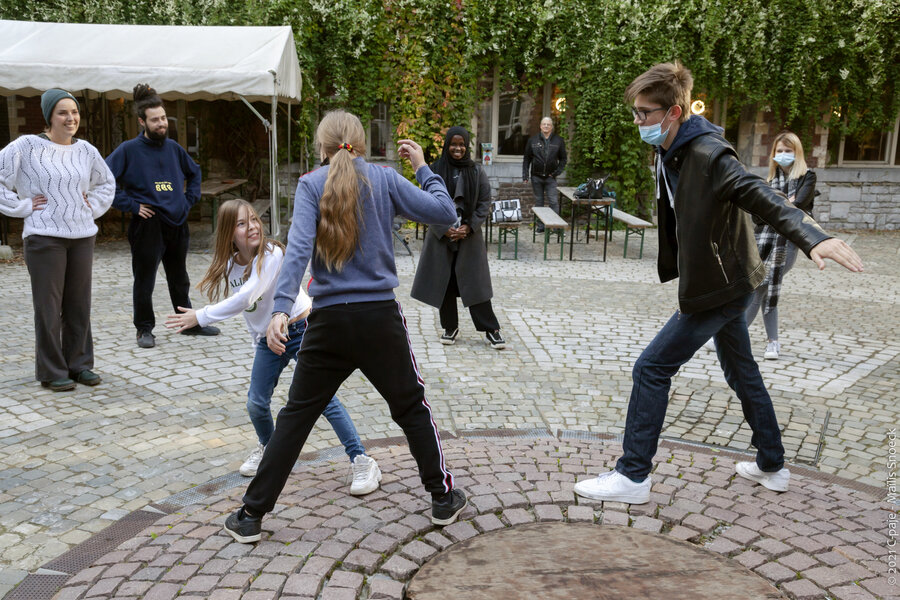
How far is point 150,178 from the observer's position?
671cm

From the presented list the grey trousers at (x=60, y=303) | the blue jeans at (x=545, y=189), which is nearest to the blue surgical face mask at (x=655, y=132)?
the grey trousers at (x=60, y=303)

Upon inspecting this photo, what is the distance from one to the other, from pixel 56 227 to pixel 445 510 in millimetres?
3443

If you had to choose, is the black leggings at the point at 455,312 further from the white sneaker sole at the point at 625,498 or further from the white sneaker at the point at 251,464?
the white sneaker sole at the point at 625,498

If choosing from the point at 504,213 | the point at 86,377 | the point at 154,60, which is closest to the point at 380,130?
the point at 504,213

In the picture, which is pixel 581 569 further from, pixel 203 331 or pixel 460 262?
pixel 203 331

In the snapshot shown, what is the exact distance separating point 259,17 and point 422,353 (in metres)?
10.1

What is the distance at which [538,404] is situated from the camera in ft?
16.8

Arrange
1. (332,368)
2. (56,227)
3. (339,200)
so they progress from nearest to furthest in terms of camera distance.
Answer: (339,200) < (332,368) < (56,227)

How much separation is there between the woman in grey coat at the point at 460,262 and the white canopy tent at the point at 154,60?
165 inches

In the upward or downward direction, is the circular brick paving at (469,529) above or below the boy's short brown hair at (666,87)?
below

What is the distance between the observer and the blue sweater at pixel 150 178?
21.9ft

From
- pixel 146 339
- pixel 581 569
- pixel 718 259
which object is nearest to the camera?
pixel 581 569

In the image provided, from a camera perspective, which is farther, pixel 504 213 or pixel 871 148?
pixel 871 148

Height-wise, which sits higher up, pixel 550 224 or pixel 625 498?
pixel 550 224
